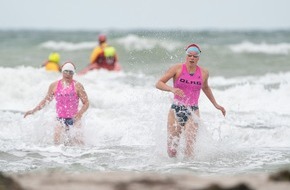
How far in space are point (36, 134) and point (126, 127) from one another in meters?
2.07

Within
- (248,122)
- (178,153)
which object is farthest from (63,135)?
(248,122)

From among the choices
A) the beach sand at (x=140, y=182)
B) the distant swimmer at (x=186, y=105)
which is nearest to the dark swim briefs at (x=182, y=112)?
the distant swimmer at (x=186, y=105)

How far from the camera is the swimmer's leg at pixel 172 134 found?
380 inches

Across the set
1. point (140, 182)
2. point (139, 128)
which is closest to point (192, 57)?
point (139, 128)

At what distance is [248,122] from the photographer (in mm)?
14141

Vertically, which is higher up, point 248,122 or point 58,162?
point 248,122

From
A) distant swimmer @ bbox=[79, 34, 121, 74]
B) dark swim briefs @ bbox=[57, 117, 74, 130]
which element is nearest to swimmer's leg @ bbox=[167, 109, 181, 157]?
dark swim briefs @ bbox=[57, 117, 74, 130]

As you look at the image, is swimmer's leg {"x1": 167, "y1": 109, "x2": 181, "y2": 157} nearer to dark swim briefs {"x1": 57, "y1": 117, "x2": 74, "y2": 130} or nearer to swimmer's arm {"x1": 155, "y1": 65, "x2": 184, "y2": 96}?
swimmer's arm {"x1": 155, "y1": 65, "x2": 184, "y2": 96}

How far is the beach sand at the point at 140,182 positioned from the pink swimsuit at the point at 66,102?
5761 mm

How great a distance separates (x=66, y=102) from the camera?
36.4ft

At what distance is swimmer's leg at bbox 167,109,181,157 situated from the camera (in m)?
9.64

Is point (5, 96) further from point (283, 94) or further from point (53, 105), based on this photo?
point (283, 94)

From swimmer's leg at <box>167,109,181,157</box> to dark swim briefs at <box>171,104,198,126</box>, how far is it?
0.06m

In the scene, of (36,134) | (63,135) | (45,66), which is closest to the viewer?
(63,135)
